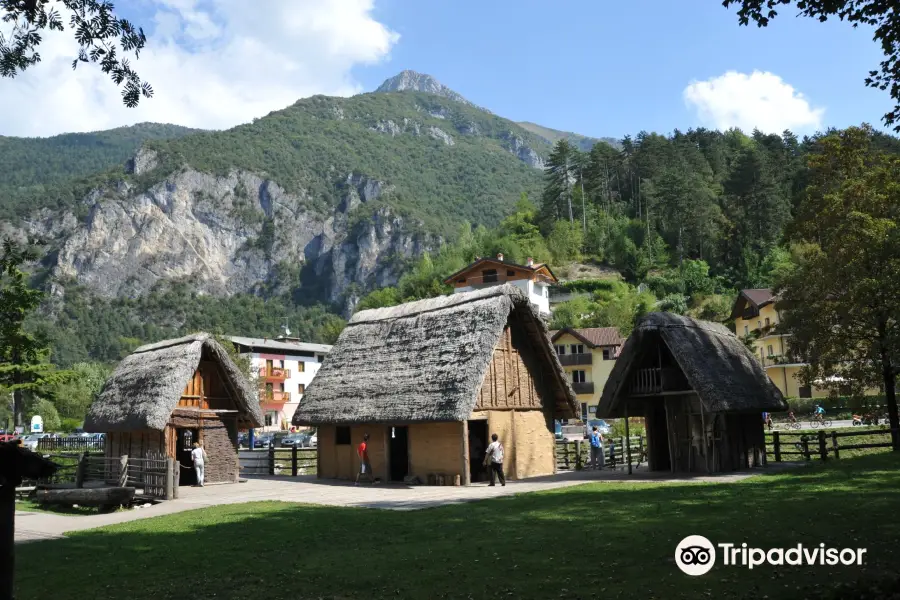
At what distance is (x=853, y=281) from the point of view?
86.3ft

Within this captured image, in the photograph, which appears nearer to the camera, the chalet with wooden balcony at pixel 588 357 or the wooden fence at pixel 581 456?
the wooden fence at pixel 581 456

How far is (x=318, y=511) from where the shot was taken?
18.9 meters

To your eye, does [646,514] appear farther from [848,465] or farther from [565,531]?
[848,465]

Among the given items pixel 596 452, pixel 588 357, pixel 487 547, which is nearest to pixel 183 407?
pixel 596 452

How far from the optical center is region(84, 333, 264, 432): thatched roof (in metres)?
27.2

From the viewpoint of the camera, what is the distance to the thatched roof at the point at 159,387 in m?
27.2

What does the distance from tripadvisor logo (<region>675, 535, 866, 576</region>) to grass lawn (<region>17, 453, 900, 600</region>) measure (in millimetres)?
244

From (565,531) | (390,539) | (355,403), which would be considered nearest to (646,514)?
(565,531)

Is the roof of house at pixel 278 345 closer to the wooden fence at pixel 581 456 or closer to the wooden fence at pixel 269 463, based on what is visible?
the wooden fence at pixel 269 463

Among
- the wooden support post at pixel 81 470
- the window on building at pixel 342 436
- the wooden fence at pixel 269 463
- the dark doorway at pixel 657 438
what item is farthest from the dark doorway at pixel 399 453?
the wooden support post at pixel 81 470

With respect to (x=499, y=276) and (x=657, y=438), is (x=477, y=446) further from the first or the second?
(x=499, y=276)

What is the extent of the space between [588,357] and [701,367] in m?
50.8

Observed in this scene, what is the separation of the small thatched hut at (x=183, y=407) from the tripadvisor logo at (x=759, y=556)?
828 inches

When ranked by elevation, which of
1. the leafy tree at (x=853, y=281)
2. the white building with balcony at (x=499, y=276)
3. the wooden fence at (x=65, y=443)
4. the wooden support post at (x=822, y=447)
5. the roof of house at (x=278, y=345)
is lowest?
the wooden support post at (x=822, y=447)
